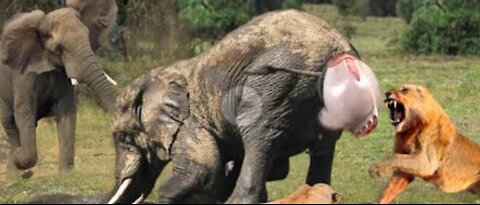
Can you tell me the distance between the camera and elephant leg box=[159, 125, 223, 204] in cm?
949

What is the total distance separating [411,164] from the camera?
8.81m

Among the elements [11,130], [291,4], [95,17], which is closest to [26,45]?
[11,130]

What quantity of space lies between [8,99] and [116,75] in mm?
4900

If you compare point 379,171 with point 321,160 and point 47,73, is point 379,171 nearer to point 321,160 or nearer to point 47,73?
point 321,160

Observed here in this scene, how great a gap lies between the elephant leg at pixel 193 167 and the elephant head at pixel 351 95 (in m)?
0.95

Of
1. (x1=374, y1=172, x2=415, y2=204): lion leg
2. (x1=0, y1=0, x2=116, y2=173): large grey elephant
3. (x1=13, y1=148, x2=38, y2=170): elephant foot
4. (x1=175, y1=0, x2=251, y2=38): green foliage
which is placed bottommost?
(x1=175, y1=0, x2=251, y2=38): green foliage

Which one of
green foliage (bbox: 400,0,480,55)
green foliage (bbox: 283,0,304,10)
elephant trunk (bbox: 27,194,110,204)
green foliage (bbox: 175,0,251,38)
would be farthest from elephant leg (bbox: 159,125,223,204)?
green foliage (bbox: 283,0,304,10)

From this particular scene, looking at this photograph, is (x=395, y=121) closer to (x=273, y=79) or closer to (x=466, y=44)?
(x=273, y=79)

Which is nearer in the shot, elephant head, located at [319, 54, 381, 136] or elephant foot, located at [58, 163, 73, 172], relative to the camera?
elephant head, located at [319, 54, 381, 136]

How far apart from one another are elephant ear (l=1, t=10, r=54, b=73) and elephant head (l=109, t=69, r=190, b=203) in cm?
422

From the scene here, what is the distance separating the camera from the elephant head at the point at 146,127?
31.4 feet

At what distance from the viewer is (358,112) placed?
8.68 m

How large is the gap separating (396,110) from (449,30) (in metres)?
19.6

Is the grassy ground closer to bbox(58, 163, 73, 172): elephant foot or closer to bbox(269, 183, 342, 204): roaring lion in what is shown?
bbox(58, 163, 73, 172): elephant foot
